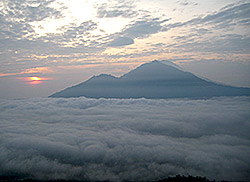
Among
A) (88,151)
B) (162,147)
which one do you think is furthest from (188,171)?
(88,151)

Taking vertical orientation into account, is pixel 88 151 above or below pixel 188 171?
above

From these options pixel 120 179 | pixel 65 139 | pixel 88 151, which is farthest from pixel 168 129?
pixel 65 139

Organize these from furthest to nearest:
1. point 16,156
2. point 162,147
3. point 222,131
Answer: point 222,131, point 162,147, point 16,156

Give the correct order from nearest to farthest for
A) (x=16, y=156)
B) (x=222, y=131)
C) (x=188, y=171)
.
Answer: (x=188, y=171) < (x=16, y=156) < (x=222, y=131)

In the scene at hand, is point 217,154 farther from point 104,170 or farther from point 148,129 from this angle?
point 104,170

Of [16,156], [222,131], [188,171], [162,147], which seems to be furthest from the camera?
[222,131]

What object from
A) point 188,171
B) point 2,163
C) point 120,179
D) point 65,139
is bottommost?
point 120,179

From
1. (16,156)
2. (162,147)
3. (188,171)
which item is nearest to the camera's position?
(188,171)

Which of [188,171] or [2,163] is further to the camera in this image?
[2,163]

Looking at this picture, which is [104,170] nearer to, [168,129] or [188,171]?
[188,171]
